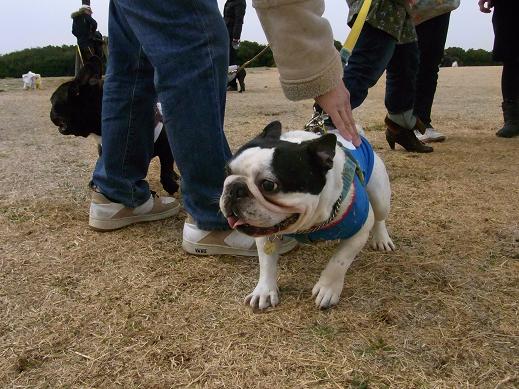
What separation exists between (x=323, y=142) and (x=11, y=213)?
2088 mm

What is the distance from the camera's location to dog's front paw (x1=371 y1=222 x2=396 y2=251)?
236 centimetres

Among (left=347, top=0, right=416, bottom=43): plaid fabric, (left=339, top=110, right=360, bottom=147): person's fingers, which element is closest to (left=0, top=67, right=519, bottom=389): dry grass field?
(left=339, top=110, right=360, bottom=147): person's fingers

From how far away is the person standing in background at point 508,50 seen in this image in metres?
4.66

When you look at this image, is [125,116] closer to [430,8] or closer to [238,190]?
[238,190]

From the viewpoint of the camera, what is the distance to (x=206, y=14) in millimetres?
1981

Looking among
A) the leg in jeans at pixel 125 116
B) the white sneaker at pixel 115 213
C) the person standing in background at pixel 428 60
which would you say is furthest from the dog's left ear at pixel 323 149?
the person standing in background at pixel 428 60

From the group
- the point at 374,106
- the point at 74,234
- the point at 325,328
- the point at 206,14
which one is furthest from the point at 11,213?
the point at 374,106

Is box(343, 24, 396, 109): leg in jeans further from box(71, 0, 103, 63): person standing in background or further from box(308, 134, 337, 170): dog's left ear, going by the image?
box(71, 0, 103, 63): person standing in background

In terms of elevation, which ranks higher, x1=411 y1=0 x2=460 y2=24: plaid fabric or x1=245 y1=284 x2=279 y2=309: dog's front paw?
x1=411 y1=0 x2=460 y2=24: plaid fabric

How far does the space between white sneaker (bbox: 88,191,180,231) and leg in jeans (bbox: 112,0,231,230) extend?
0.62m

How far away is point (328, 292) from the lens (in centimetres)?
186

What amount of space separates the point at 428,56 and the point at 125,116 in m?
3.08

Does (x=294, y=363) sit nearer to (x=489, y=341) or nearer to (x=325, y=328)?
(x=325, y=328)

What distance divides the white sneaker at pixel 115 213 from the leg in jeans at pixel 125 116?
0.04 meters
